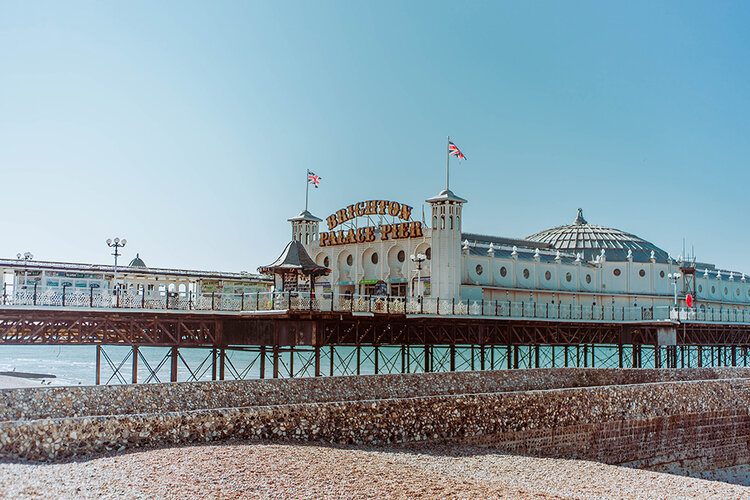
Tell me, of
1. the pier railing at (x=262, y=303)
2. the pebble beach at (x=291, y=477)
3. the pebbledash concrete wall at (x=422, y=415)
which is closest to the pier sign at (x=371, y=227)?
the pier railing at (x=262, y=303)

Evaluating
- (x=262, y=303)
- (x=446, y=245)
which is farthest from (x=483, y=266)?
(x=262, y=303)

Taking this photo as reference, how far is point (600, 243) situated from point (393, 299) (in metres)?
27.6

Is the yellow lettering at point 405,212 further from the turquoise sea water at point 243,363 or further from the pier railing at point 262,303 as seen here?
the turquoise sea water at point 243,363

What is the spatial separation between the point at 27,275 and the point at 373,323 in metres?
18.9

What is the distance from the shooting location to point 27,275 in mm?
43719

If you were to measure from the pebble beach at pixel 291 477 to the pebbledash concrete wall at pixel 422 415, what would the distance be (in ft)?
2.66

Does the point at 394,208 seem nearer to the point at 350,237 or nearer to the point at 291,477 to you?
the point at 350,237

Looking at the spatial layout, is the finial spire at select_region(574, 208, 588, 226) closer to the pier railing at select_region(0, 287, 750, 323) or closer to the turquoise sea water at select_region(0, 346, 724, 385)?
the turquoise sea water at select_region(0, 346, 724, 385)

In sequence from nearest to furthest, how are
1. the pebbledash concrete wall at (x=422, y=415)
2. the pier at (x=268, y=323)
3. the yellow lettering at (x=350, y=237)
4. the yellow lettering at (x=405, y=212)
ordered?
the pebbledash concrete wall at (x=422, y=415), the pier at (x=268, y=323), the yellow lettering at (x=405, y=212), the yellow lettering at (x=350, y=237)

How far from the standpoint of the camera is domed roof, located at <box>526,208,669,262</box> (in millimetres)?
69912

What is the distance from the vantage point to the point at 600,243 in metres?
72.3

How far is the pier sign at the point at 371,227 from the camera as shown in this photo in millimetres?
55656

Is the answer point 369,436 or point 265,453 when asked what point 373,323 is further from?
point 265,453

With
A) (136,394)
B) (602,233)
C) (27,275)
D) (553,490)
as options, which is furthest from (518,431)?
(602,233)
